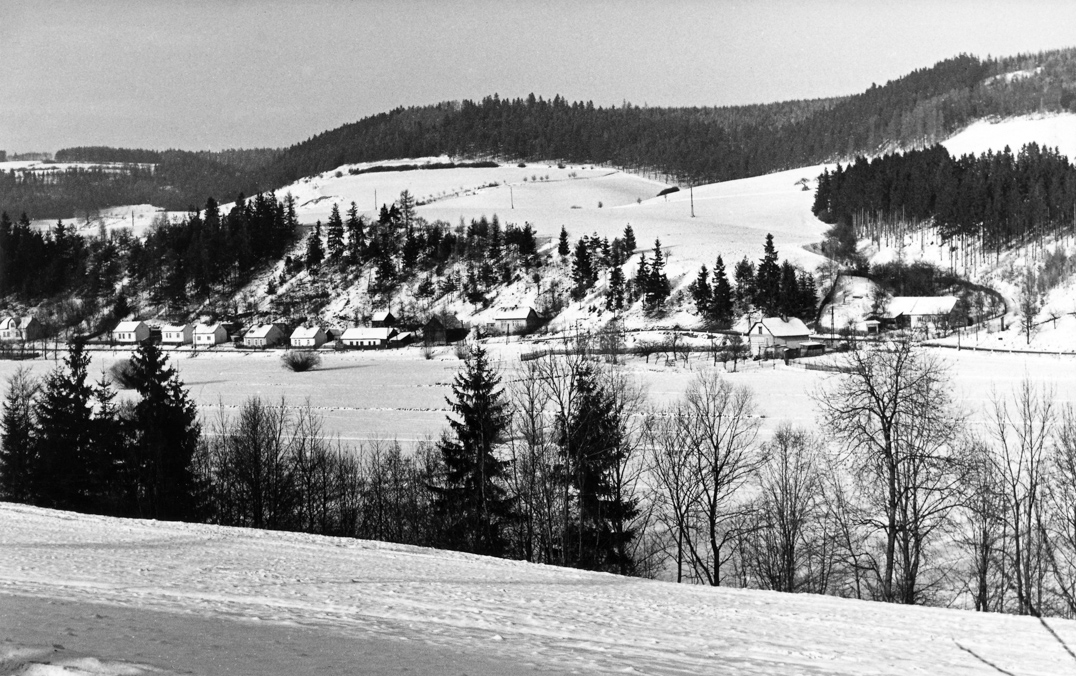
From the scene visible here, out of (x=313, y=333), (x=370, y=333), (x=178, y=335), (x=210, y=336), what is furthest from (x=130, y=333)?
(x=370, y=333)

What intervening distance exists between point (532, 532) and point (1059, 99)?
17976 centimetres

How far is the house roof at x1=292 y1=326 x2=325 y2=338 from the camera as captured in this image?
3836 inches

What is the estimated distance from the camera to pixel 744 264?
9325cm

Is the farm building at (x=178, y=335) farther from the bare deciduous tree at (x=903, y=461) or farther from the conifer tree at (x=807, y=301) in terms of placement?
the bare deciduous tree at (x=903, y=461)

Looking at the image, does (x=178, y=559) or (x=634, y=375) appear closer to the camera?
(x=178, y=559)

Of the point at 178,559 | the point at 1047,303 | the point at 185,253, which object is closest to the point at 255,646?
the point at 178,559

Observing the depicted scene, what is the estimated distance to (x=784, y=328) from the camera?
233 feet

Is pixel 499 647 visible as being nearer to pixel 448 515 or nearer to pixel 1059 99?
pixel 448 515

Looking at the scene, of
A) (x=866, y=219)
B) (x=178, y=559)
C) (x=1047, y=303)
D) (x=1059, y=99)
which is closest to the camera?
(x=178, y=559)

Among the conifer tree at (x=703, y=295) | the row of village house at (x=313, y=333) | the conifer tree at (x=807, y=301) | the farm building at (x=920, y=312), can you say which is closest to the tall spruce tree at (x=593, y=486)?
the farm building at (x=920, y=312)

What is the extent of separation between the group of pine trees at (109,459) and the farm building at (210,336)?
72.6m

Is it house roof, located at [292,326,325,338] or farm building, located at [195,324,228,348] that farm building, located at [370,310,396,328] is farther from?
farm building, located at [195,324,228,348]

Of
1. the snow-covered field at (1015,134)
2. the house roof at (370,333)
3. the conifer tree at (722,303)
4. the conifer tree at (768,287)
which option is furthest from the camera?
the snow-covered field at (1015,134)

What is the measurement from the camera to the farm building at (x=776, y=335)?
69.8 m
